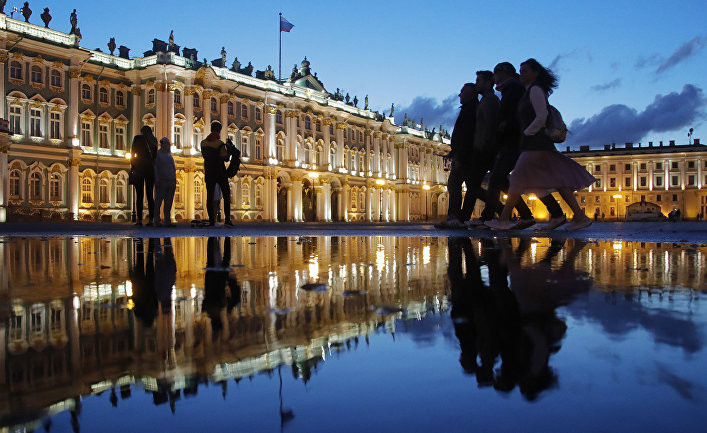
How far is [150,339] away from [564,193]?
267 inches

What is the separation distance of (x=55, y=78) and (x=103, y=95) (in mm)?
3411

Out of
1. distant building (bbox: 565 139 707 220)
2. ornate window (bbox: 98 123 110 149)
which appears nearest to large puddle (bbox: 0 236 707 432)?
ornate window (bbox: 98 123 110 149)

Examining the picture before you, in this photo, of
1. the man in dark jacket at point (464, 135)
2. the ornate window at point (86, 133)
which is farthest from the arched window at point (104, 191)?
the man in dark jacket at point (464, 135)

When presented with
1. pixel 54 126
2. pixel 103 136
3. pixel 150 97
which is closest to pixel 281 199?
pixel 150 97

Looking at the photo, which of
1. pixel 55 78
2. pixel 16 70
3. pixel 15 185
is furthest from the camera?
pixel 55 78

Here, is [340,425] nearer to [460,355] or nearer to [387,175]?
[460,355]

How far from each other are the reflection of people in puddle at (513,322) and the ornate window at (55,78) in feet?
119

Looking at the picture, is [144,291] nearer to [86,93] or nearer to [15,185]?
[15,185]

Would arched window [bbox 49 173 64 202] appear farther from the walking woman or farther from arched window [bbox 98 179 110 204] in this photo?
the walking woman

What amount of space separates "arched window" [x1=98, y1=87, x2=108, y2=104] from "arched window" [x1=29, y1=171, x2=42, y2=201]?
22.1ft

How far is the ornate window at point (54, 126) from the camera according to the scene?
3325cm

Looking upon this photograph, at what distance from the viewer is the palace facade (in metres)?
31.9

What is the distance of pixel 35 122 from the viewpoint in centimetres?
3253

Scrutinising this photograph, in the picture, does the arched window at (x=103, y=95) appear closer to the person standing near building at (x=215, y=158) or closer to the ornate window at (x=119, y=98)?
the ornate window at (x=119, y=98)
